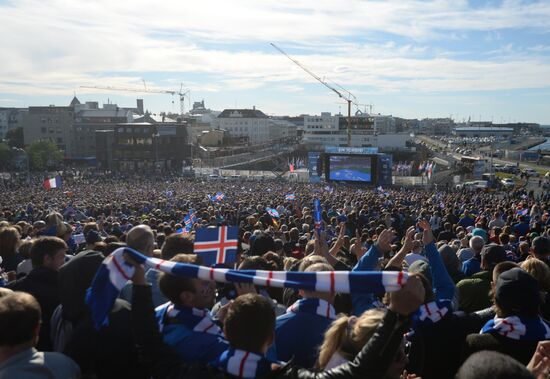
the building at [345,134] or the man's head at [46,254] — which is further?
the building at [345,134]

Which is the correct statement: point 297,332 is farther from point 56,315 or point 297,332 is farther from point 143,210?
point 143,210

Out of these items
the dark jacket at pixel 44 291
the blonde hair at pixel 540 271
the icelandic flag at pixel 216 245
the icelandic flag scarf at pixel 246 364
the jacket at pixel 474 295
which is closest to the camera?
the icelandic flag scarf at pixel 246 364

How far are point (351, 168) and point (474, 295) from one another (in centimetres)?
4812

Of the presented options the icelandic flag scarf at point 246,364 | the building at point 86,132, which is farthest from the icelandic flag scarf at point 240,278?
the building at point 86,132

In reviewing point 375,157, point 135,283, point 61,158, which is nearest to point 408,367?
point 135,283

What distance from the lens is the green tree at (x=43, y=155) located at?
83.4 m

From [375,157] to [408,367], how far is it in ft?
159

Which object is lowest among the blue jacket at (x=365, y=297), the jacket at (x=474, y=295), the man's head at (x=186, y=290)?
the jacket at (x=474, y=295)

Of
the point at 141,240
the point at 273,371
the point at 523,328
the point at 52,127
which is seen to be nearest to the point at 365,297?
the point at 523,328

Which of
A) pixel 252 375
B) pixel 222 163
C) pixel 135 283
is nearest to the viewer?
pixel 252 375

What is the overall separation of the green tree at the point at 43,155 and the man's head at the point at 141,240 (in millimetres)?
87497

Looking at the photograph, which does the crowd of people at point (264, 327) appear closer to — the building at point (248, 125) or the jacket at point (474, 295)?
the jacket at point (474, 295)

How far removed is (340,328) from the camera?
300 centimetres

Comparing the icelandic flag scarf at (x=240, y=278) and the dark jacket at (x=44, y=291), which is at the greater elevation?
the icelandic flag scarf at (x=240, y=278)
